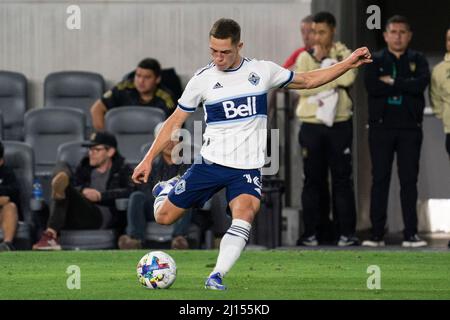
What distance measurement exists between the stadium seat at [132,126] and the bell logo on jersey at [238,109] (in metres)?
6.48

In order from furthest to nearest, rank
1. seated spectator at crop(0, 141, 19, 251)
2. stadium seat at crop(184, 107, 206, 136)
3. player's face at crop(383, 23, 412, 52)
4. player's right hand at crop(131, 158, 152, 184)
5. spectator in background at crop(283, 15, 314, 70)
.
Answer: stadium seat at crop(184, 107, 206, 136), spectator in background at crop(283, 15, 314, 70), seated spectator at crop(0, 141, 19, 251), player's face at crop(383, 23, 412, 52), player's right hand at crop(131, 158, 152, 184)

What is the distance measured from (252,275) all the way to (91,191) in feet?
14.4

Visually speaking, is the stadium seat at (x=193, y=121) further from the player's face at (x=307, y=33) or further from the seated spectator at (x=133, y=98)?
the player's face at (x=307, y=33)

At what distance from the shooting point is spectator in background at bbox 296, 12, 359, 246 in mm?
15938

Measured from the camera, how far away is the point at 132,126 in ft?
57.8

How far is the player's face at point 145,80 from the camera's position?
1753cm

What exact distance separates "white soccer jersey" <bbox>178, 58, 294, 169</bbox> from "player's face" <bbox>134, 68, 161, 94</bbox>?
6.51 m

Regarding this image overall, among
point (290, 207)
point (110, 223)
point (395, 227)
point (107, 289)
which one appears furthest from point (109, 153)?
point (107, 289)

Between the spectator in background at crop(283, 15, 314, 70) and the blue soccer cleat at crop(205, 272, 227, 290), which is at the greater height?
the spectator in background at crop(283, 15, 314, 70)

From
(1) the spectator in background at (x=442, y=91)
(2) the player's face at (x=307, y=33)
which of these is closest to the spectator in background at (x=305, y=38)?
(2) the player's face at (x=307, y=33)

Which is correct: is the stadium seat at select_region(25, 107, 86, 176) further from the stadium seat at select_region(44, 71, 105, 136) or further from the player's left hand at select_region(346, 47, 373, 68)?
the player's left hand at select_region(346, 47, 373, 68)

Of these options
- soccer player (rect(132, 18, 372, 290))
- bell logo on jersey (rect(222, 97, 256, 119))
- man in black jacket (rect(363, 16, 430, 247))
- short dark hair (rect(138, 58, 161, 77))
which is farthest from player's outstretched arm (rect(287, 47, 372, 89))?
short dark hair (rect(138, 58, 161, 77))

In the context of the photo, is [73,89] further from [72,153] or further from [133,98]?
[72,153]

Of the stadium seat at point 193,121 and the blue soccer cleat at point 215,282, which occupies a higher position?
the stadium seat at point 193,121
